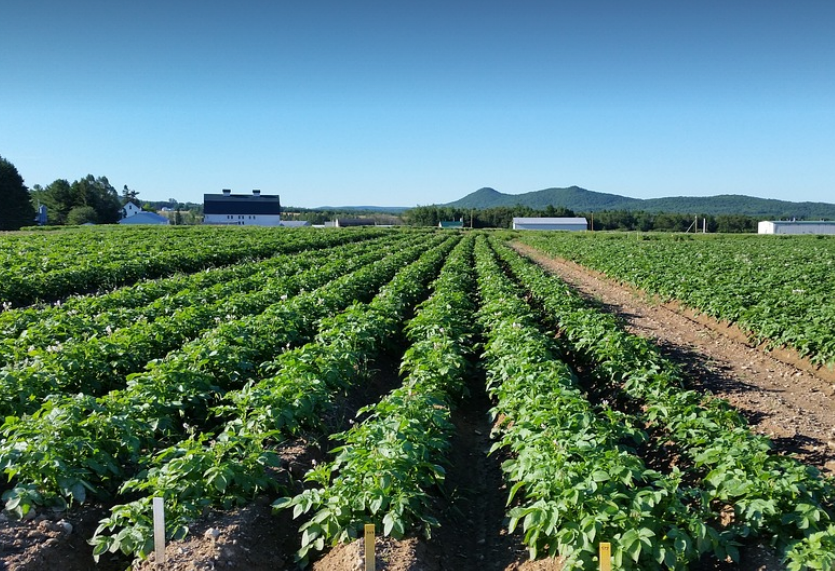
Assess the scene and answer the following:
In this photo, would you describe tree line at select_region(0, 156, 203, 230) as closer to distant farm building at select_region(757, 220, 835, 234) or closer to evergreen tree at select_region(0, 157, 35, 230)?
evergreen tree at select_region(0, 157, 35, 230)

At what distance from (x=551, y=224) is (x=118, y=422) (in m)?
105

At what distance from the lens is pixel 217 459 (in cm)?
468

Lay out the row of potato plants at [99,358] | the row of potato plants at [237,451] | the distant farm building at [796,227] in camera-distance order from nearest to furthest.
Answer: the row of potato plants at [237,451]
the row of potato plants at [99,358]
the distant farm building at [796,227]

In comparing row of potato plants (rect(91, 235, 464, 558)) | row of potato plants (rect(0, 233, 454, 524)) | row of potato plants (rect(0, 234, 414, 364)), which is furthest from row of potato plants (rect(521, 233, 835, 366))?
row of potato plants (rect(0, 234, 414, 364))

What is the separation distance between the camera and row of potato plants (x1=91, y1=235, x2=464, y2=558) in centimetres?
425

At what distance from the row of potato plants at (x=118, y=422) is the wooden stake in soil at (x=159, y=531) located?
946 mm

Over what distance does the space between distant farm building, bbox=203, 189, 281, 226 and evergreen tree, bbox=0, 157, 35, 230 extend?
26.8 metres

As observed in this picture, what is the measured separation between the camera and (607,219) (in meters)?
114

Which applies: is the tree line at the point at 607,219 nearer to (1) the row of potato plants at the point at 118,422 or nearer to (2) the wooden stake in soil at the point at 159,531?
(1) the row of potato plants at the point at 118,422

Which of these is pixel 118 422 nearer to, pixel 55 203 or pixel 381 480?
pixel 381 480

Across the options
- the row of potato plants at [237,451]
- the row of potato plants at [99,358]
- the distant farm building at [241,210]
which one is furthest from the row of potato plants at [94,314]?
the distant farm building at [241,210]

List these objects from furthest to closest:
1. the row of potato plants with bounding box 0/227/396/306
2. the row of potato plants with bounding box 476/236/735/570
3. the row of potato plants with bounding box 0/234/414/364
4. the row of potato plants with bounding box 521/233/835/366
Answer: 1. the row of potato plants with bounding box 0/227/396/306
2. the row of potato plants with bounding box 521/233/835/366
3. the row of potato plants with bounding box 0/234/414/364
4. the row of potato plants with bounding box 476/236/735/570

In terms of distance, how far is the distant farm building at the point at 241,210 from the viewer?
325ft

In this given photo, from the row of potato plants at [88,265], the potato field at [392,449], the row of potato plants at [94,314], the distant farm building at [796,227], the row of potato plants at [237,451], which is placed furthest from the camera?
the distant farm building at [796,227]
